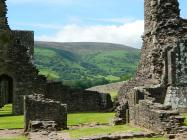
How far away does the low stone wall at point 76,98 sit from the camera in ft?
124

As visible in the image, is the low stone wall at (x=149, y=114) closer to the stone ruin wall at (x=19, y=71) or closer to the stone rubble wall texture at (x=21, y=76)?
the stone rubble wall texture at (x=21, y=76)

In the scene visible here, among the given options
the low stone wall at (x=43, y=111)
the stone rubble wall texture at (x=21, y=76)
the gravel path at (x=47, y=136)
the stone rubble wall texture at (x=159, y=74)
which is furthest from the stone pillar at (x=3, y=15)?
the gravel path at (x=47, y=136)

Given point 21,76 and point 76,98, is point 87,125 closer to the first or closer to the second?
point 76,98

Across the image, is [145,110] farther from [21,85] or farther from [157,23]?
[21,85]

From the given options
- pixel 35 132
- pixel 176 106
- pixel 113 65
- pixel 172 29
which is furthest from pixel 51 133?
pixel 113 65

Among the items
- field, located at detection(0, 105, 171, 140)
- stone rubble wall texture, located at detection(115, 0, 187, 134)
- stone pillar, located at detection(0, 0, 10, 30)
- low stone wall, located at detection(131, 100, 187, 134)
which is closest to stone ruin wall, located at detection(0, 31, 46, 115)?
stone pillar, located at detection(0, 0, 10, 30)

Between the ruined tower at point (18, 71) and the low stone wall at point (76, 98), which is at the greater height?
the ruined tower at point (18, 71)

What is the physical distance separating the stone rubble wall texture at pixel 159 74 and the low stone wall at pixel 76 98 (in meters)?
1.68

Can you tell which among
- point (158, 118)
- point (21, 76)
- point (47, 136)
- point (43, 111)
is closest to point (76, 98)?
point (21, 76)

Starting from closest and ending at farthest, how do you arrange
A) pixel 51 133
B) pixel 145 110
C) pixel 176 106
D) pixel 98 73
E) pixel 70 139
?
1. pixel 70 139
2. pixel 51 133
3. pixel 145 110
4. pixel 176 106
5. pixel 98 73

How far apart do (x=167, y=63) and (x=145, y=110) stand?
796 centimetres

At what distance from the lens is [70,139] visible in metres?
20.0

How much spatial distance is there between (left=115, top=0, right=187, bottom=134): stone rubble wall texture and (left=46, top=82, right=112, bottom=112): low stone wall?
1.68 m

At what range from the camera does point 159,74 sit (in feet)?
107
